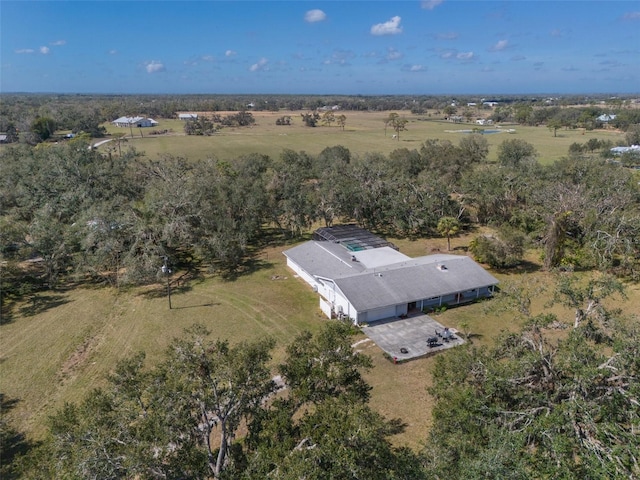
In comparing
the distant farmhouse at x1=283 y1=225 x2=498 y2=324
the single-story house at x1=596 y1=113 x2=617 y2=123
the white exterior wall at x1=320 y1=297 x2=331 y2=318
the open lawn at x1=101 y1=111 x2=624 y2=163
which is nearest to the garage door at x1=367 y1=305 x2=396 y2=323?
the distant farmhouse at x1=283 y1=225 x2=498 y2=324

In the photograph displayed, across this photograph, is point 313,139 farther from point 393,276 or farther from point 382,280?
point 382,280

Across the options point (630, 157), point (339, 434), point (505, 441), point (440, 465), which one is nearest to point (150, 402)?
point (339, 434)

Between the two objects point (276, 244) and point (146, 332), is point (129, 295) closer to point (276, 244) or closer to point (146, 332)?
point (146, 332)

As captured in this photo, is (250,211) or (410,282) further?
(250,211)

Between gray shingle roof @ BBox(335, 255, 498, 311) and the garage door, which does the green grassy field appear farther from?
the garage door

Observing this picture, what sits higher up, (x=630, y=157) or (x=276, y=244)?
(x=630, y=157)

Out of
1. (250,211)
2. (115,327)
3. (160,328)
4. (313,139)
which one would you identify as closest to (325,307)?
(160,328)

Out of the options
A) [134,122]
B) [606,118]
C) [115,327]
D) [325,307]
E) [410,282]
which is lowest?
[115,327]
